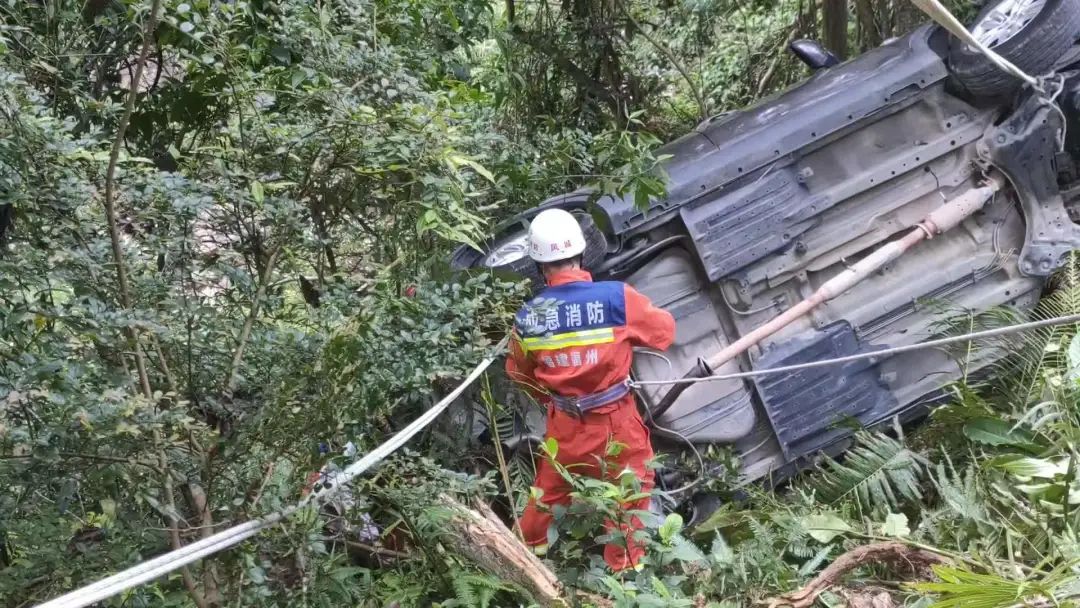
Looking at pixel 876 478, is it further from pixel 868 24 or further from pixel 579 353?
pixel 868 24

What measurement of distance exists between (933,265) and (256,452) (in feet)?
10.9

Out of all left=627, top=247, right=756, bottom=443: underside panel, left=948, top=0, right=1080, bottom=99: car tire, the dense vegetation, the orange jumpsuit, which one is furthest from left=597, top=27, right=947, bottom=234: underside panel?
the orange jumpsuit

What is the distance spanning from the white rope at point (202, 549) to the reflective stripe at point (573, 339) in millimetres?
898

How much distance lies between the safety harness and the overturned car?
14.0 inches

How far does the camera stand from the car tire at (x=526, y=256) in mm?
3932

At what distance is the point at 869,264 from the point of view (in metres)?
4.29

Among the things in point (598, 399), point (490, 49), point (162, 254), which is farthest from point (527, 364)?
point (490, 49)

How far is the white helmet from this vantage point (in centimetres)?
376

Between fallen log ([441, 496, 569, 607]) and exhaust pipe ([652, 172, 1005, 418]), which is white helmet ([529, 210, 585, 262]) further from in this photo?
fallen log ([441, 496, 569, 607])

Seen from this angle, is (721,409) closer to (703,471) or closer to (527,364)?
(703,471)

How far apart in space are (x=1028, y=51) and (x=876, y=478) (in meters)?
2.02

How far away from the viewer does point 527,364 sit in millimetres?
3891

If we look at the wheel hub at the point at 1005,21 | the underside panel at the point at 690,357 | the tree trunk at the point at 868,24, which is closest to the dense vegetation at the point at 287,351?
the underside panel at the point at 690,357

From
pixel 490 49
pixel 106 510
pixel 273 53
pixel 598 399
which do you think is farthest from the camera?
pixel 490 49
